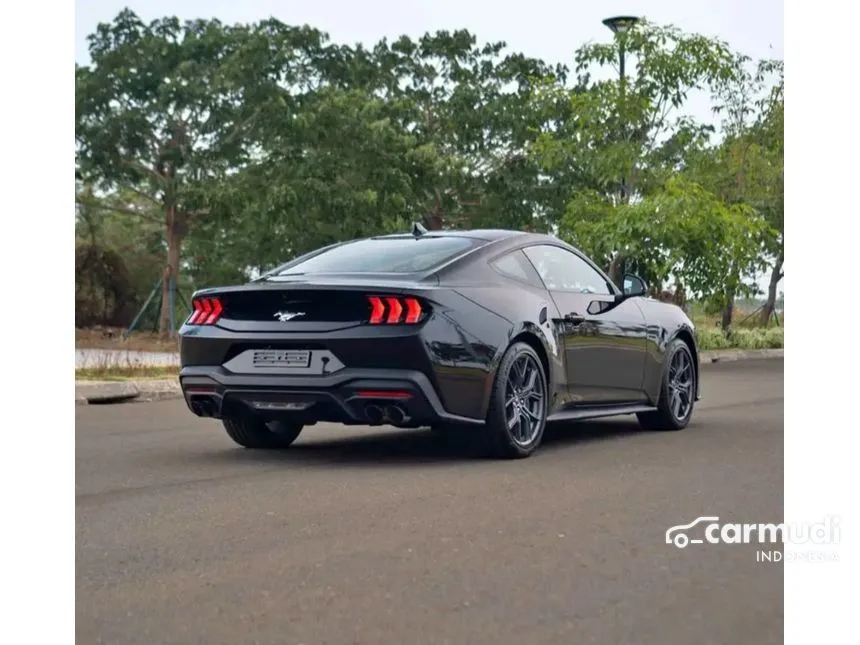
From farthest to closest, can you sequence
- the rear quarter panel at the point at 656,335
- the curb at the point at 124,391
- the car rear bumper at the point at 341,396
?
1. the curb at the point at 124,391
2. the rear quarter panel at the point at 656,335
3. the car rear bumper at the point at 341,396

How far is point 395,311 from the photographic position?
25.5ft

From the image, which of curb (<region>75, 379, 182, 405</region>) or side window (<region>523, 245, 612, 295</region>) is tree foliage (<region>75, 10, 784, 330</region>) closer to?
curb (<region>75, 379, 182, 405</region>)

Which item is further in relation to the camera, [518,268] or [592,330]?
[592,330]

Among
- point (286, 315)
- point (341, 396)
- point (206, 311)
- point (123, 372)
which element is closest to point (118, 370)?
point (123, 372)

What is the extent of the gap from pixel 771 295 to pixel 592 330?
27841 mm

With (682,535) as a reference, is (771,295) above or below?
above

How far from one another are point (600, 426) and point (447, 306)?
3.06m

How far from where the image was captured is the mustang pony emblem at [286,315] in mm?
7957

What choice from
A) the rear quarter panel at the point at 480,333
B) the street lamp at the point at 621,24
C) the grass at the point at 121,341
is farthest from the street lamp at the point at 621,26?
the rear quarter panel at the point at 480,333

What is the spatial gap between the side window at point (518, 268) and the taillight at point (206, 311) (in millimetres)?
1557

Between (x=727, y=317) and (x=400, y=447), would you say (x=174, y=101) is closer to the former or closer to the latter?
(x=727, y=317)

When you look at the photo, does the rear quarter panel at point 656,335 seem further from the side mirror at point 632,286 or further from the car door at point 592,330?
the side mirror at point 632,286
